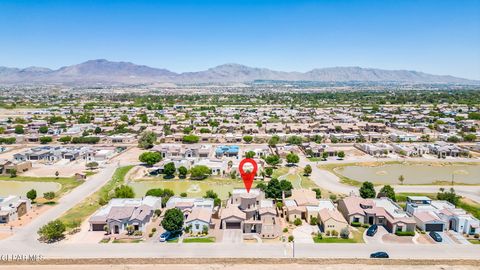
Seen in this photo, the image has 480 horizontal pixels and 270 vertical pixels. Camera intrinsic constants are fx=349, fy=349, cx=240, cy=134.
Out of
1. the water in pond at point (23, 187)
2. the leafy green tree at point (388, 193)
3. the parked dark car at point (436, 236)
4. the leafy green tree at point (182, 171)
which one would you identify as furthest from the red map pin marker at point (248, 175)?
the water in pond at point (23, 187)

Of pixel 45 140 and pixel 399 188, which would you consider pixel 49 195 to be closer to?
pixel 45 140

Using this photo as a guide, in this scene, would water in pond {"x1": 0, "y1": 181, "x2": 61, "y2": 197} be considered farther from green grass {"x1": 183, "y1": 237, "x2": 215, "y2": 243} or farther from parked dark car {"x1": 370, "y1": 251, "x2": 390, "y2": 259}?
parked dark car {"x1": 370, "y1": 251, "x2": 390, "y2": 259}

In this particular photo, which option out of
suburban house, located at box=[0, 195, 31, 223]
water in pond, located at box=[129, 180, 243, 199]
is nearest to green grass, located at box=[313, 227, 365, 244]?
water in pond, located at box=[129, 180, 243, 199]

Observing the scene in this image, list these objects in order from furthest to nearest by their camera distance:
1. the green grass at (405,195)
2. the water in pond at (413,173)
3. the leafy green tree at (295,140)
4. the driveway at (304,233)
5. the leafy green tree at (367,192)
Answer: the leafy green tree at (295,140) → the water in pond at (413,173) → the green grass at (405,195) → the leafy green tree at (367,192) → the driveway at (304,233)

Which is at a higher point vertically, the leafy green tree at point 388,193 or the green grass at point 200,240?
the leafy green tree at point 388,193

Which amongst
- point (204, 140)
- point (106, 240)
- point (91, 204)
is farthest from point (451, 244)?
point (204, 140)

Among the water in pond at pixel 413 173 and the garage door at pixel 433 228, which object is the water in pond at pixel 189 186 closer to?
the water in pond at pixel 413 173

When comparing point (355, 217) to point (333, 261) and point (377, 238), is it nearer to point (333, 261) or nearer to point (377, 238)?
point (377, 238)
